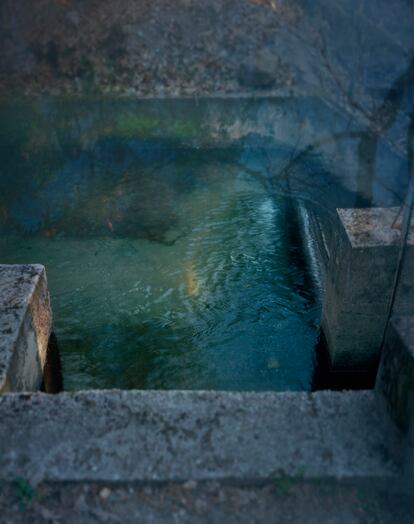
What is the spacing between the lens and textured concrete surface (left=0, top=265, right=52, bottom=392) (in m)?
3.12

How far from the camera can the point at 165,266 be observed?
5.75 metres

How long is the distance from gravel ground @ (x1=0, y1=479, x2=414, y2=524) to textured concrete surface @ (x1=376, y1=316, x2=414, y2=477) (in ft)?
0.75

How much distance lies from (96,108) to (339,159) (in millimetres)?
5262

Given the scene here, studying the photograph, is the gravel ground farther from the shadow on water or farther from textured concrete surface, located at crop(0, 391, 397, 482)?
the shadow on water

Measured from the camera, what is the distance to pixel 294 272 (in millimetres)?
5590

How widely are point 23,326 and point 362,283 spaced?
234cm

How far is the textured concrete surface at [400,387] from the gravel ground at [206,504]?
0.23 m

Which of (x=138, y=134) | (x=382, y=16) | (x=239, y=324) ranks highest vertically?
(x=382, y=16)

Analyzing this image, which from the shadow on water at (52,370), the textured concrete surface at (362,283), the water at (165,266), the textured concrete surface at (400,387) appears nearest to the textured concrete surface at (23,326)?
the shadow on water at (52,370)

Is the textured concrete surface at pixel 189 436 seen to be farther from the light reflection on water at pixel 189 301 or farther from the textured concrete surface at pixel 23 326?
the light reflection on water at pixel 189 301

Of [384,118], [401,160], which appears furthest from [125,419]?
[384,118]

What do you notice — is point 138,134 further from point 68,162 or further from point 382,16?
point 382,16

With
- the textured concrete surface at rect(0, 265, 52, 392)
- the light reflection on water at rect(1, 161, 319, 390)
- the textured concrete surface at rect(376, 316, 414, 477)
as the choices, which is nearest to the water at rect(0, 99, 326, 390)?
the light reflection on water at rect(1, 161, 319, 390)

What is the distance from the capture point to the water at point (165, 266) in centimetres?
450
